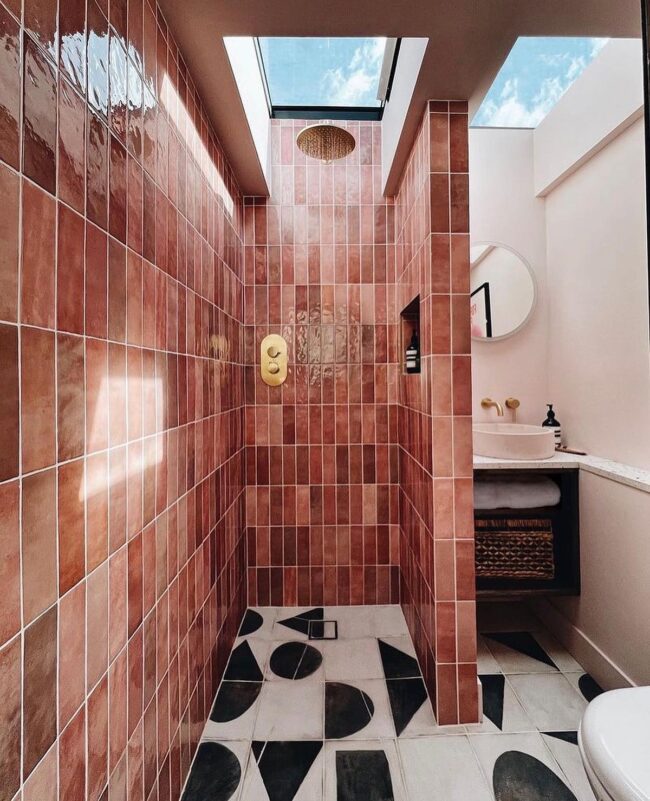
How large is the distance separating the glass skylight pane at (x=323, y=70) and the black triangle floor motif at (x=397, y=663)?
269 cm

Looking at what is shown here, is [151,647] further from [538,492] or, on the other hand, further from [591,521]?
[591,521]

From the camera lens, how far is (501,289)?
7.95 feet

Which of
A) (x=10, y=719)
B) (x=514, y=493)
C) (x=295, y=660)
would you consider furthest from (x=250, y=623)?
(x=10, y=719)

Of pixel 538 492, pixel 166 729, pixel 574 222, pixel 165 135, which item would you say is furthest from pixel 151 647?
pixel 574 222

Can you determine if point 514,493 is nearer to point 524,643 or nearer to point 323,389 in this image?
point 524,643

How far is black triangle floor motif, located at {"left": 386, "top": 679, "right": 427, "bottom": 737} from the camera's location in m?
1.57

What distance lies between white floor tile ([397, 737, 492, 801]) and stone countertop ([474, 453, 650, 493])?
1.05 meters

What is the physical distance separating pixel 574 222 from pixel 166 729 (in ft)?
9.13

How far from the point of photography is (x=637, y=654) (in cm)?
157

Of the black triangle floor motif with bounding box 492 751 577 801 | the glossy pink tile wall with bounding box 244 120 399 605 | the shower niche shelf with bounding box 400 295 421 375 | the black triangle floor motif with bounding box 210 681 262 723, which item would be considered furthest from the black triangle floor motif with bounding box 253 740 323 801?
the shower niche shelf with bounding box 400 295 421 375

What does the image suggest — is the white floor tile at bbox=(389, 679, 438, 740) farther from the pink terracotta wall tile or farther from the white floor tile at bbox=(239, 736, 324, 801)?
the pink terracotta wall tile

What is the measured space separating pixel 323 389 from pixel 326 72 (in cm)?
153

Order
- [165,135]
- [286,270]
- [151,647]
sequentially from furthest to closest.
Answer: [286,270]
[165,135]
[151,647]

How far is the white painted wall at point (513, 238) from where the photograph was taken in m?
2.42
